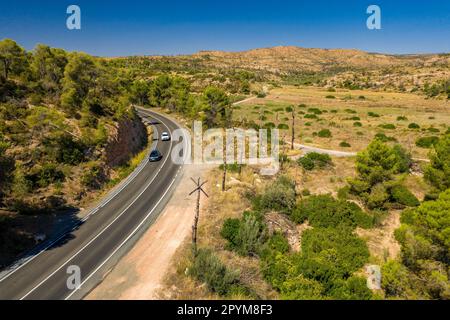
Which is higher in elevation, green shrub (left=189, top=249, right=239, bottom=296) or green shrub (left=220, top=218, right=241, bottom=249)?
green shrub (left=220, top=218, right=241, bottom=249)

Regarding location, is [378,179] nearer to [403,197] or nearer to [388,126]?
[403,197]

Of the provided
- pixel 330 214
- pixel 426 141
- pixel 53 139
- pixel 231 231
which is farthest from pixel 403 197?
pixel 53 139

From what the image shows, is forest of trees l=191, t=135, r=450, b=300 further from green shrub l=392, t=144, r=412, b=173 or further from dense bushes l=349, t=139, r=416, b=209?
green shrub l=392, t=144, r=412, b=173

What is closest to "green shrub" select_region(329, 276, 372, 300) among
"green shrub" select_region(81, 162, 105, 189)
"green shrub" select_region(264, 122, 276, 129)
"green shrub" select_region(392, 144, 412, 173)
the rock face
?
"green shrub" select_region(392, 144, 412, 173)

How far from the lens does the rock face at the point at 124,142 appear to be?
4038 cm

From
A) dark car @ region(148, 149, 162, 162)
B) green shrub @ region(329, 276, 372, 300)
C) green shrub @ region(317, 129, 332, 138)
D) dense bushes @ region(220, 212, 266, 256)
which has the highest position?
green shrub @ region(317, 129, 332, 138)

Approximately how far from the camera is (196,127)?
206 feet

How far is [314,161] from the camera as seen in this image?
137 ft

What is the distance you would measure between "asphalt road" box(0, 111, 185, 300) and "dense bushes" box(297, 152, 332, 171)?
17819 mm

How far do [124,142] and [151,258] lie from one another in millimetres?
27340

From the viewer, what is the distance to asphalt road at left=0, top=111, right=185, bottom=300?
19062 mm

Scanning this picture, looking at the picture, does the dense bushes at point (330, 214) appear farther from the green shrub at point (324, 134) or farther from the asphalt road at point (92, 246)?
the green shrub at point (324, 134)
